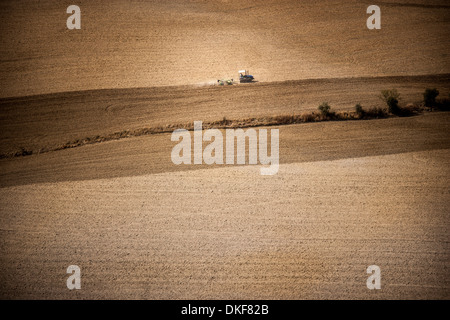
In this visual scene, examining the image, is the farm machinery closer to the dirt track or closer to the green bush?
the dirt track

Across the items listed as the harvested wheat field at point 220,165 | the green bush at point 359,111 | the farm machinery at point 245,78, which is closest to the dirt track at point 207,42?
the harvested wheat field at point 220,165

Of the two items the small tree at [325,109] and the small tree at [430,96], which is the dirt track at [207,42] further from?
the small tree at [325,109]

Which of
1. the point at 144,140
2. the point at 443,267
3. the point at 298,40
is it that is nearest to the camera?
the point at 443,267

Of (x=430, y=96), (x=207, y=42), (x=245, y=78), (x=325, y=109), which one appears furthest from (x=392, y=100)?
(x=207, y=42)

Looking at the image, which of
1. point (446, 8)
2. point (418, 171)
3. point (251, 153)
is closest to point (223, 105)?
point (251, 153)

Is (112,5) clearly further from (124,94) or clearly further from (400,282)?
(400,282)

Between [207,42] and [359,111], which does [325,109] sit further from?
[207,42]

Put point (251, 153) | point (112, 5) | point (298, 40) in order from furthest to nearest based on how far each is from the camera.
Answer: point (112, 5) < point (298, 40) < point (251, 153)
